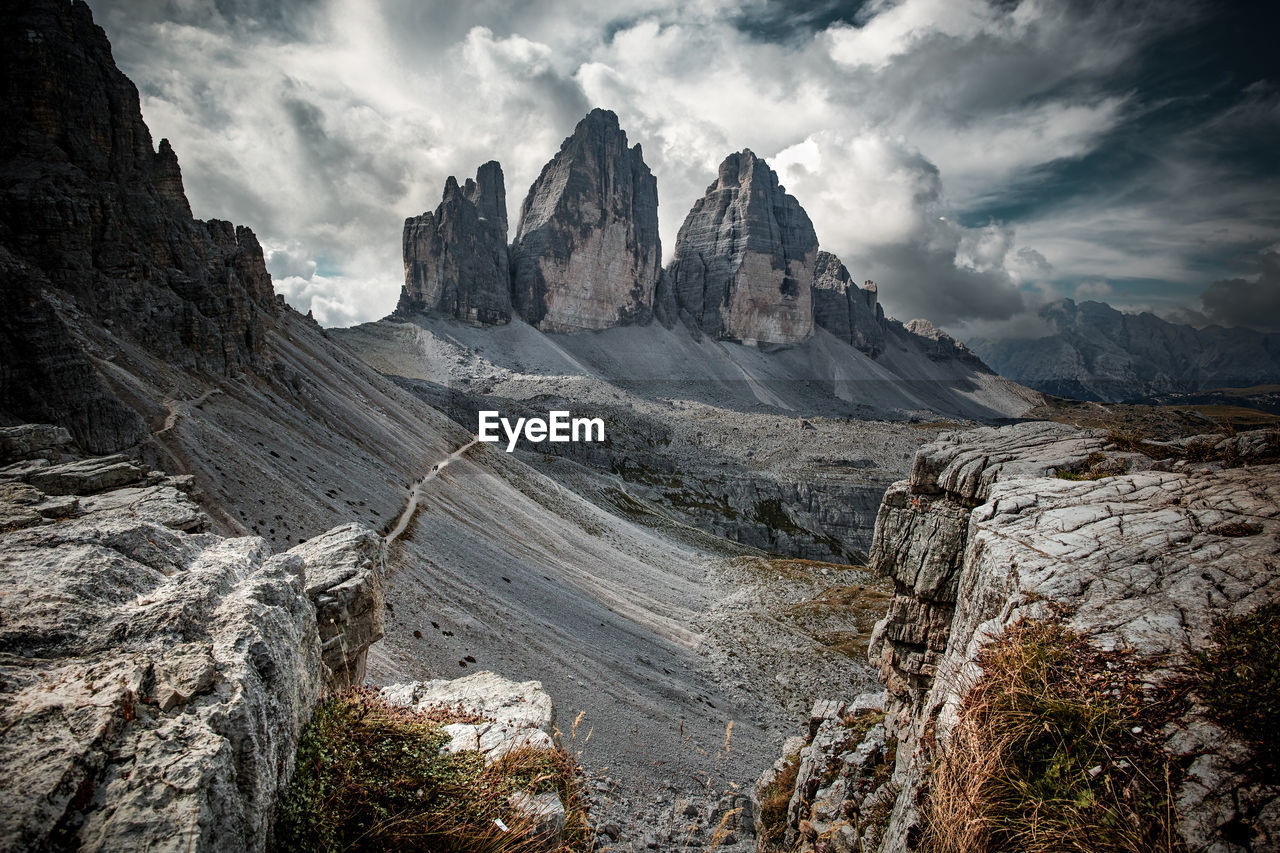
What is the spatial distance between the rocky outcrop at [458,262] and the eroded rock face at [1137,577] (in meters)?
140

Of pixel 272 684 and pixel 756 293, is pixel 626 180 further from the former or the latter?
pixel 272 684

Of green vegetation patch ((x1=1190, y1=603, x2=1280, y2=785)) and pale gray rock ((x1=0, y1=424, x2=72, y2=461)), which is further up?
pale gray rock ((x1=0, y1=424, x2=72, y2=461))

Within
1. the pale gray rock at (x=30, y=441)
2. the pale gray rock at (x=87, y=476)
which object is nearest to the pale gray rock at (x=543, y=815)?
the pale gray rock at (x=87, y=476)

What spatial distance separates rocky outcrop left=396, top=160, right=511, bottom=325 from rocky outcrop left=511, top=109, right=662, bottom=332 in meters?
8.44

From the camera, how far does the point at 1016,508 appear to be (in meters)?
8.38

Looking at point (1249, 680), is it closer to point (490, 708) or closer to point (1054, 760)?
point (1054, 760)

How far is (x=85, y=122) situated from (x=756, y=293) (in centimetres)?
15154

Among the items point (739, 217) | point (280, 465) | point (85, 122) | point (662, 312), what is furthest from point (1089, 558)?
point (739, 217)

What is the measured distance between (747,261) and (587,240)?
159 ft

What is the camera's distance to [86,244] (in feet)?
112

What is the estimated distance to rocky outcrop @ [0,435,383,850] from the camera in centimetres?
367

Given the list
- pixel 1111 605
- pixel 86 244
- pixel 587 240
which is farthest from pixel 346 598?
pixel 587 240

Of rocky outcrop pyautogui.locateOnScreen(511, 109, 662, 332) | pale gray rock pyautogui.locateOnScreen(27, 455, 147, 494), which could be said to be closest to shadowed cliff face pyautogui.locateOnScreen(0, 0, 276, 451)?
pale gray rock pyautogui.locateOnScreen(27, 455, 147, 494)

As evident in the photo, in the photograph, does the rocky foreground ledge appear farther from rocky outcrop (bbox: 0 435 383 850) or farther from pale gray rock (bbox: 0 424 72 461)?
pale gray rock (bbox: 0 424 72 461)
